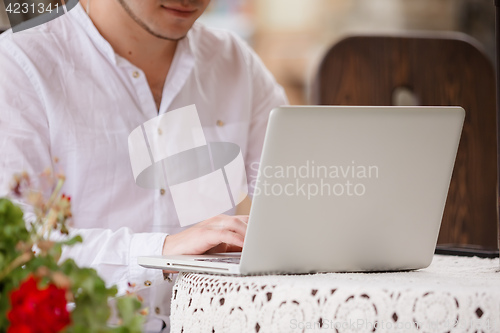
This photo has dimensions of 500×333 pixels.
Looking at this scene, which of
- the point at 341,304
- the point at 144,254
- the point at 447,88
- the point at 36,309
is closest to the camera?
the point at 36,309

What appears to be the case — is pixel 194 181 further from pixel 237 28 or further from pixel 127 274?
pixel 237 28

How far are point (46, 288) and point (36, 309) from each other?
0.05 feet

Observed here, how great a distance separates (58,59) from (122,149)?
22cm

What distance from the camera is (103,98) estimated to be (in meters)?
1.41

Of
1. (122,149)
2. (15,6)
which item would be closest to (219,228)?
(122,149)

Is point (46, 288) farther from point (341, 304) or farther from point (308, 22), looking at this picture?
point (308, 22)

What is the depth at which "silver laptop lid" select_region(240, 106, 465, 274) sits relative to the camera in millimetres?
752

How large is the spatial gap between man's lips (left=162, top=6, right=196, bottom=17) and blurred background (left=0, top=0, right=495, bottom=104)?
3.03 meters

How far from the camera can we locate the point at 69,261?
0.41m

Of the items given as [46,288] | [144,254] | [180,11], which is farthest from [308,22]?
[46,288]

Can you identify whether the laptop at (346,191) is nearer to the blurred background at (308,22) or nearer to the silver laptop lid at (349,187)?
the silver laptop lid at (349,187)

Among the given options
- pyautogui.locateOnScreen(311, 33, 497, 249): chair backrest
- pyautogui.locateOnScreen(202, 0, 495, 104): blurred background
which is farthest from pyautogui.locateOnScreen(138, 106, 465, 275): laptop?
pyautogui.locateOnScreen(202, 0, 495, 104): blurred background

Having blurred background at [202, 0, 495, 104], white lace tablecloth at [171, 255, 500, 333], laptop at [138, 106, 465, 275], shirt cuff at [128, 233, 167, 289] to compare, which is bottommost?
shirt cuff at [128, 233, 167, 289]

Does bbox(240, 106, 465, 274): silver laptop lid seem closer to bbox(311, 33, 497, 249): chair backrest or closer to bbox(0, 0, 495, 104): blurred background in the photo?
bbox(311, 33, 497, 249): chair backrest
